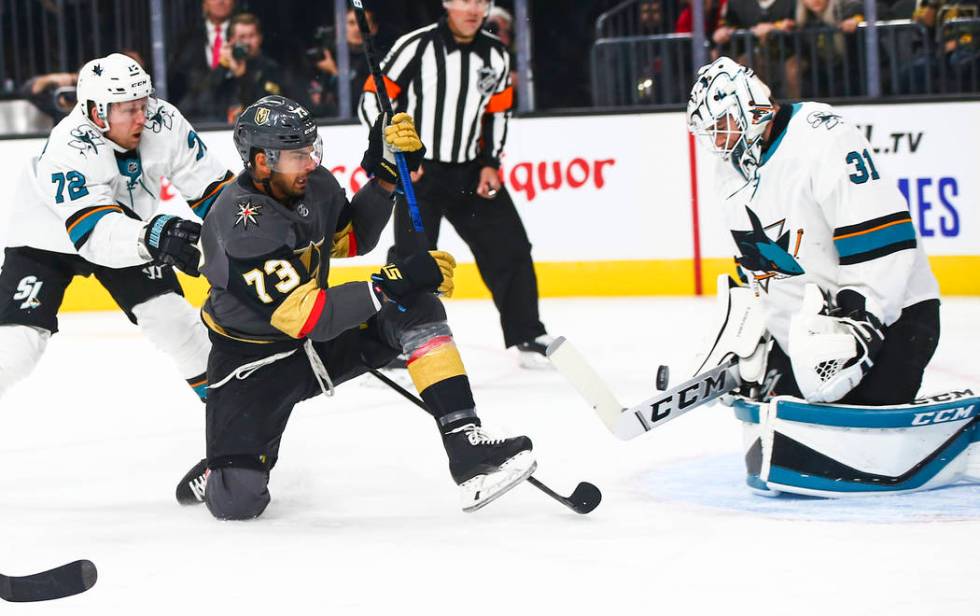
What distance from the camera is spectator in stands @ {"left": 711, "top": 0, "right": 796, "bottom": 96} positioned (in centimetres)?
633

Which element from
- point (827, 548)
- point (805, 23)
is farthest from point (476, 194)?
point (827, 548)

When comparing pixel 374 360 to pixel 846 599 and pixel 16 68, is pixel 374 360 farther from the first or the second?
pixel 16 68

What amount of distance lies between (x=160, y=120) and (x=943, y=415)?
6.14 ft

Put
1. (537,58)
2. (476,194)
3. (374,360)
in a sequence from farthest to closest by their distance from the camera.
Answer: (537,58) < (476,194) < (374,360)

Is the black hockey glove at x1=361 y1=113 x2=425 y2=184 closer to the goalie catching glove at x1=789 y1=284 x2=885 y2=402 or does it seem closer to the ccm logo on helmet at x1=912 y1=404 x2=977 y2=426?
the goalie catching glove at x1=789 y1=284 x2=885 y2=402

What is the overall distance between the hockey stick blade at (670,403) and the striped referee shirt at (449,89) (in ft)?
6.63

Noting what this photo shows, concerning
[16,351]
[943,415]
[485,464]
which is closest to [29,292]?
[16,351]

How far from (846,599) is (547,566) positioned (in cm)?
54

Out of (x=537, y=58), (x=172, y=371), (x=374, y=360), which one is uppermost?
(x=537, y=58)

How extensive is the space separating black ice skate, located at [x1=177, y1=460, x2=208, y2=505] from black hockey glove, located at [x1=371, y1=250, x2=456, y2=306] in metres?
0.67

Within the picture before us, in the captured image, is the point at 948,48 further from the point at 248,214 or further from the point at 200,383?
the point at 248,214

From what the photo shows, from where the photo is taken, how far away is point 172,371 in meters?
5.07

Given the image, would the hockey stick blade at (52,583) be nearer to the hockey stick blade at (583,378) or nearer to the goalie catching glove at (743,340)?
the hockey stick blade at (583,378)

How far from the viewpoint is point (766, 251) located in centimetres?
307
